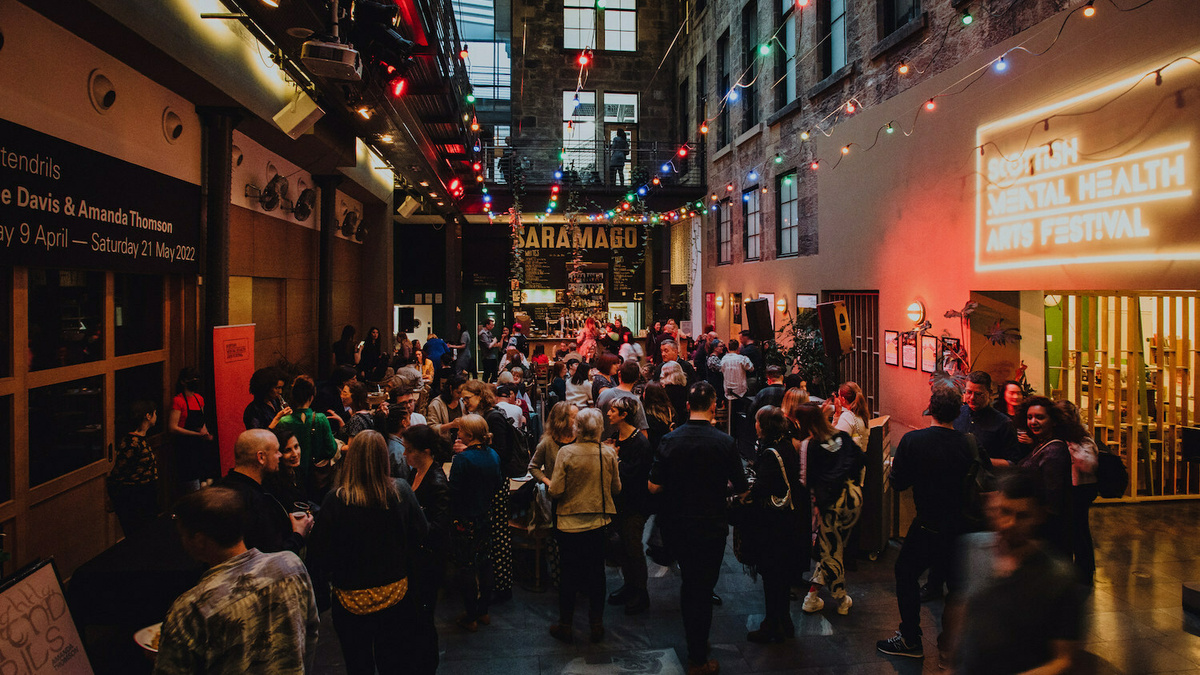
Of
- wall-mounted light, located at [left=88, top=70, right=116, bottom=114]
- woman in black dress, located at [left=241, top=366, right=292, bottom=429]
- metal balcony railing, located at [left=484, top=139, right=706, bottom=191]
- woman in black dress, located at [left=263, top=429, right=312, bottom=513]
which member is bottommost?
woman in black dress, located at [left=263, top=429, right=312, bottom=513]

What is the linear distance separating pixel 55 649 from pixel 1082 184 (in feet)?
24.1

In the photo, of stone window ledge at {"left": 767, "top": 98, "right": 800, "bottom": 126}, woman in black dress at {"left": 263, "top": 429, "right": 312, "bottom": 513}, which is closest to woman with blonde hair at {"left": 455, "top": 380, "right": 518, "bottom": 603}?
woman in black dress at {"left": 263, "top": 429, "right": 312, "bottom": 513}

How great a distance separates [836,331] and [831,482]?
4988mm

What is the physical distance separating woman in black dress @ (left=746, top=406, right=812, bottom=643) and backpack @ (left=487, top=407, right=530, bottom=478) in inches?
71.8

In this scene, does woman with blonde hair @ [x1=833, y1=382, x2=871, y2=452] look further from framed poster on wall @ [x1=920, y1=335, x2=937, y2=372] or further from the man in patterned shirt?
the man in patterned shirt

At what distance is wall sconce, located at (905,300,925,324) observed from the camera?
26.0ft

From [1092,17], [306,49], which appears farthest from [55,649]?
[1092,17]

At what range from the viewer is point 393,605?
293cm

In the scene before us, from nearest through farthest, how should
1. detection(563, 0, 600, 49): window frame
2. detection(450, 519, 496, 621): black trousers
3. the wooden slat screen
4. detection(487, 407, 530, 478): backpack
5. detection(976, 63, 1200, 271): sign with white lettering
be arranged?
detection(450, 519, 496, 621): black trousers, detection(976, 63, 1200, 271): sign with white lettering, detection(487, 407, 530, 478): backpack, the wooden slat screen, detection(563, 0, 600, 49): window frame

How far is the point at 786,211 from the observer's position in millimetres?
12258

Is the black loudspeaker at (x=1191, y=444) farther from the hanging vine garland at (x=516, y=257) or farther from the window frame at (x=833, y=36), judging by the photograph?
the hanging vine garland at (x=516, y=257)

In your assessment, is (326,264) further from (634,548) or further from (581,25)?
(581,25)

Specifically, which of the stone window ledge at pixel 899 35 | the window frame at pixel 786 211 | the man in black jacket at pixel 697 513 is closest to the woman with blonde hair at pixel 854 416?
the man in black jacket at pixel 697 513

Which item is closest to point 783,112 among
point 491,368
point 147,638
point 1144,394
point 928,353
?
point 928,353
